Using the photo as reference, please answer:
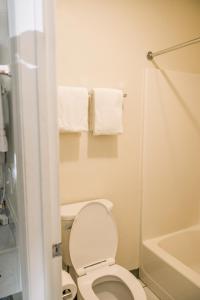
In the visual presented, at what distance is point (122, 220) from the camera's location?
6.93 ft

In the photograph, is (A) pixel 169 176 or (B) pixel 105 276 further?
(A) pixel 169 176

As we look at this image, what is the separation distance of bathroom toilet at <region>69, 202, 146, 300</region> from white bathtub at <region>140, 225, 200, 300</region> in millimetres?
381

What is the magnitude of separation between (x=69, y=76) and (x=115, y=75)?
385 millimetres

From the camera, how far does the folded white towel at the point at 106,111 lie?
5.69 feet

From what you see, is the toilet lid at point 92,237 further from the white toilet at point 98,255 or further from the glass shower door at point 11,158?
the glass shower door at point 11,158

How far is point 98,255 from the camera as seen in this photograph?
1.77 metres

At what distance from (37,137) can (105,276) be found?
4.43ft

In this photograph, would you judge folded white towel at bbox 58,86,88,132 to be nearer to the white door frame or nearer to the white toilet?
the white toilet

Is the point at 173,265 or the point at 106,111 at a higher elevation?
the point at 106,111

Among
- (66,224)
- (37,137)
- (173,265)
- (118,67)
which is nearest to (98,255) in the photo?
(66,224)

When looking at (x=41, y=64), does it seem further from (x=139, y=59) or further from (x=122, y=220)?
(x=122, y=220)

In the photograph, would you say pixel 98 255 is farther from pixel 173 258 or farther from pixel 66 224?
pixel 173 258

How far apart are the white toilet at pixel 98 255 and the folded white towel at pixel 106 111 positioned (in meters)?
0.54

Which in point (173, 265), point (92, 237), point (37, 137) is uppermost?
point (37, 137)
